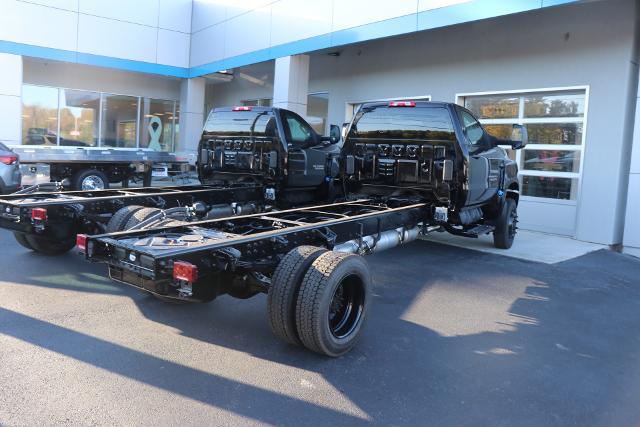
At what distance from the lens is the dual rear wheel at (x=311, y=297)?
13.1 ft

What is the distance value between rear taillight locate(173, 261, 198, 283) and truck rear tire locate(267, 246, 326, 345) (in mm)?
627

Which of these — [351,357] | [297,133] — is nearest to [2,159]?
[297,133]

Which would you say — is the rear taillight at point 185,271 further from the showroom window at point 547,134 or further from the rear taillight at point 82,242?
the showroom window at point 547,134

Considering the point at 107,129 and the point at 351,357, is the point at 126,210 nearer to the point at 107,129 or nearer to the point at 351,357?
the point at 351,357

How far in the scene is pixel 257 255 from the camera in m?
4.43

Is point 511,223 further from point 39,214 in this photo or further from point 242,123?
point 39,214

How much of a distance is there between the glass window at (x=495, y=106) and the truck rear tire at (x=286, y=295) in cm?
938

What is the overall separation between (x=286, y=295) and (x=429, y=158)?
410 cm

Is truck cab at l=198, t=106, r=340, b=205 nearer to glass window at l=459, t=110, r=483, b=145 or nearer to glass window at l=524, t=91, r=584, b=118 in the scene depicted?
glass window at l=459, t=110, r=483, b=145

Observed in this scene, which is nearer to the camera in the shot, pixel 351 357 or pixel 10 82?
pixel 351 357

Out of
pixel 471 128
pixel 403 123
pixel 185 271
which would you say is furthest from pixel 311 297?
pixel 471 128

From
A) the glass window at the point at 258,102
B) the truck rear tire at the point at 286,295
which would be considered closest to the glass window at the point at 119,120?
the glass window at the point at 258,102

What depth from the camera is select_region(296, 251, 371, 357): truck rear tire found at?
13.1 feet

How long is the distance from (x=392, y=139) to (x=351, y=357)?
418 cm
